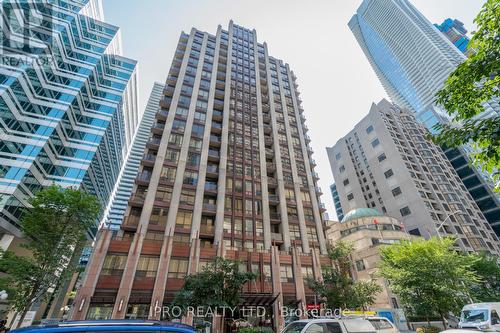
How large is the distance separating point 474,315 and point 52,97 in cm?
6307

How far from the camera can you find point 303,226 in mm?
37188

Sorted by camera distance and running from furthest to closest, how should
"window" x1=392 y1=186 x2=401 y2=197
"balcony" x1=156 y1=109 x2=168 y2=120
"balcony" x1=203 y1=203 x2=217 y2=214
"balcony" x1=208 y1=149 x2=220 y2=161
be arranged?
"window" x1=392 y1=186 x2=401 y2=197, "balcony" x1=156 y1=109 x2=168 y2=120, "balcony" x1=208 y1=149 x2=220 y2=161, "balcony" x1=203 y1=203 x2=217 y2=214

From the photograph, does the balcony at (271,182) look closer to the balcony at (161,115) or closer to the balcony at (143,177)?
the balcony at (143,177)

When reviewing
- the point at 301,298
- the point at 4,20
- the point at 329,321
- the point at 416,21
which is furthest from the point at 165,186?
the point at 416,21

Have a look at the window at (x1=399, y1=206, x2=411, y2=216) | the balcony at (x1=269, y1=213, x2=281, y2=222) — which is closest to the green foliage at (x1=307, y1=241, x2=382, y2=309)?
the balcony at (x1=269, y1=213, x2=281, y2=222)

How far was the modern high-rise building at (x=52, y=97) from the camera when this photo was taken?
33.7 metres

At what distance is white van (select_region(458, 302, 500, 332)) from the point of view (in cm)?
1594

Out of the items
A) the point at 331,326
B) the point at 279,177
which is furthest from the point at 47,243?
the point at 279,177

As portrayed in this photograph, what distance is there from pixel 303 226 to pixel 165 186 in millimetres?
22246

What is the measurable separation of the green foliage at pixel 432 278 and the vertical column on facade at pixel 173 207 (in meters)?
24.6

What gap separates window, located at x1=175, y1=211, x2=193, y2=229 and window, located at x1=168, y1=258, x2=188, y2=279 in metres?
5.08

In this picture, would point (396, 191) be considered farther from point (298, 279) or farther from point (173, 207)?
point (173, 207)

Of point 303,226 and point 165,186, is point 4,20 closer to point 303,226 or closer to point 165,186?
point 165,186

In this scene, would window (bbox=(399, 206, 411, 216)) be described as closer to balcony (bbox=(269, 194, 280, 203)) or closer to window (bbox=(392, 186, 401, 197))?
window (bbox=(392, 186, 401, 197))
